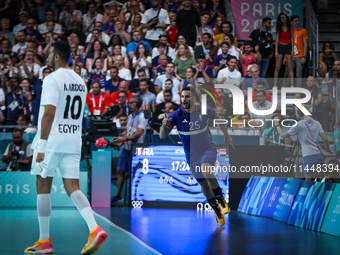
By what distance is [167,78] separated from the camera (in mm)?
13141

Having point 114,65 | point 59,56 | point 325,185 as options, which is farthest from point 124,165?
point 59,56

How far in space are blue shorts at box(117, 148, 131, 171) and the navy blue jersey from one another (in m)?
3.13

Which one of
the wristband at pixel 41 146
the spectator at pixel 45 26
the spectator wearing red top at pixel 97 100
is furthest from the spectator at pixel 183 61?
the wristband at pixel 41 146

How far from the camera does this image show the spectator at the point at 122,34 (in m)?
14.9

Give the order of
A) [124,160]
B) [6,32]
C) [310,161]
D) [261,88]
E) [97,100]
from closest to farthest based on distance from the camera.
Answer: [310,161]
[124,160]
[261,88]
[97,100]
[6,32]

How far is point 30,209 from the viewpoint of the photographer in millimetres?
9922

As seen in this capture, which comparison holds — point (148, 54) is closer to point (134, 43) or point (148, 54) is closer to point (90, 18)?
point (134, 43)

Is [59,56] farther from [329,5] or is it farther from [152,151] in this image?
[329,5]

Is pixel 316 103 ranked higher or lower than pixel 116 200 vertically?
higher

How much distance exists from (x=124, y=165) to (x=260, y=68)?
5.70 metres

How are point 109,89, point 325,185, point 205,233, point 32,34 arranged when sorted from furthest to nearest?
1. point 32,34
2. point 109,89
3. point 325,185
4. point 205,233

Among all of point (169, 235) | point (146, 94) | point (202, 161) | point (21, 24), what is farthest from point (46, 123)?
point (21, 24)

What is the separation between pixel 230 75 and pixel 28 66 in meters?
6.25

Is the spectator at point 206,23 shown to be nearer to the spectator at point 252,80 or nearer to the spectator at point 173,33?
the spectator at point 173,33
